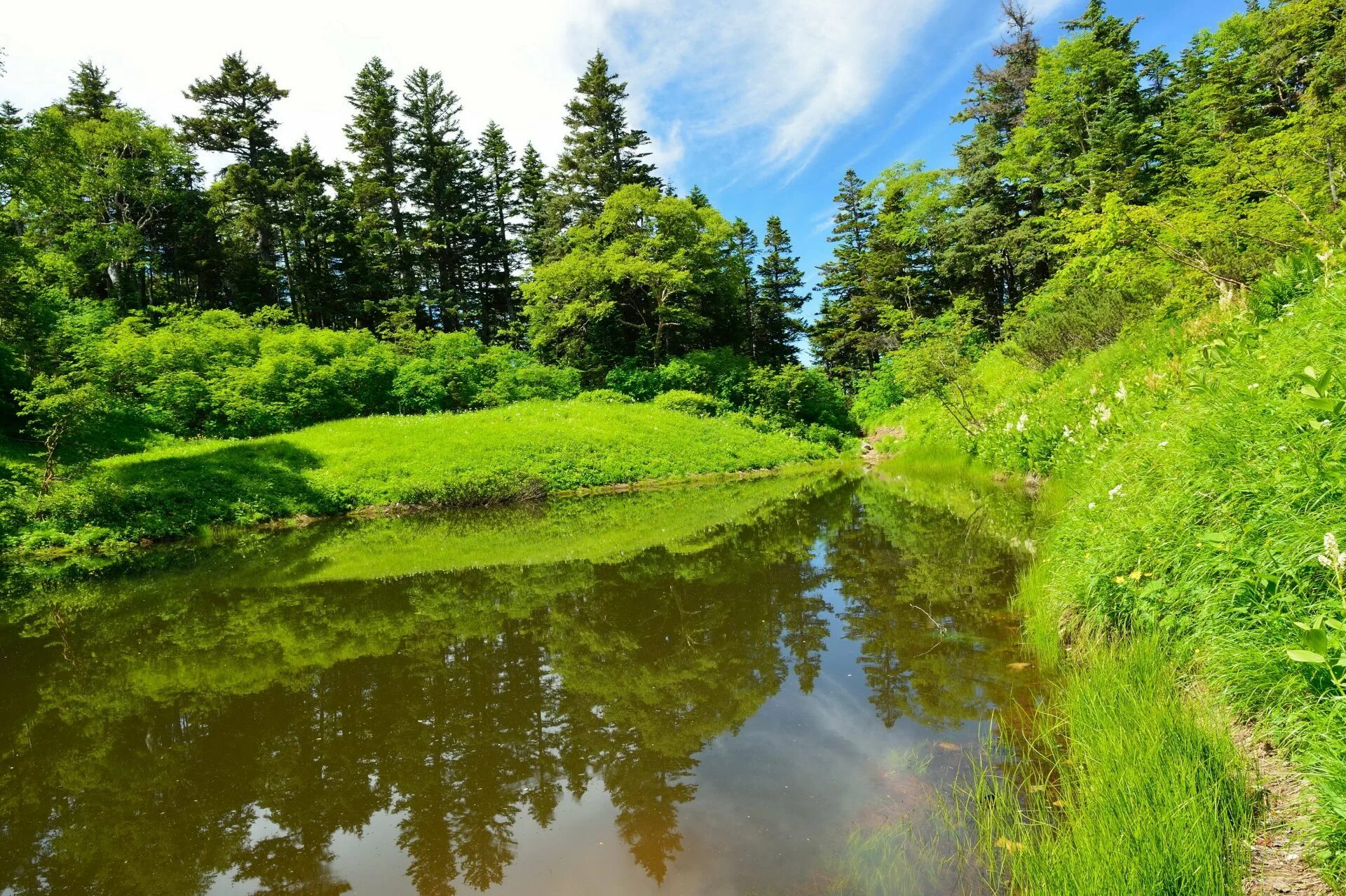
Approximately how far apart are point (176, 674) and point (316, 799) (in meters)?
3.58

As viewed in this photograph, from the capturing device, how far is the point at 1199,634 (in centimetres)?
327

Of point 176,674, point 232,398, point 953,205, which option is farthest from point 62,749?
point 953,205

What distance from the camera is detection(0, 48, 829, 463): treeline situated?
70.4 feet

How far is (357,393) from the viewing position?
25.4m

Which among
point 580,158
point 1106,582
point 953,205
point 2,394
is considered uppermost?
point 580,158

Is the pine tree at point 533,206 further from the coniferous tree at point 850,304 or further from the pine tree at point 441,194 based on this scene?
the coniferous tree at point 850,304

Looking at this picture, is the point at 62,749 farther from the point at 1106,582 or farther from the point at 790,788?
the point at 1106,582

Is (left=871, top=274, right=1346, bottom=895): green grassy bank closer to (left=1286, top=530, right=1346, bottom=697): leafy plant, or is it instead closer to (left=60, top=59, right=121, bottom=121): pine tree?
(left=1286, top=530, right=1346, bottom=697): leafy plant

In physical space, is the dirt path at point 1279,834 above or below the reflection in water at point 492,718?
above

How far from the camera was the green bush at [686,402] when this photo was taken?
91.3 feet

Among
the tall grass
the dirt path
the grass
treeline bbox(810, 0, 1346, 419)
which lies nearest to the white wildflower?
the dirt path

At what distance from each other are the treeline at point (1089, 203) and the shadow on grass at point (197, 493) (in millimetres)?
18835

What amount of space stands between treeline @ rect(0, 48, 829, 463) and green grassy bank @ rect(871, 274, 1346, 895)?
68.1 ft

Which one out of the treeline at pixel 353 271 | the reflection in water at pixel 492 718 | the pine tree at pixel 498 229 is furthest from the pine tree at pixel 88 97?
the reflection in water at pixel 492 718
